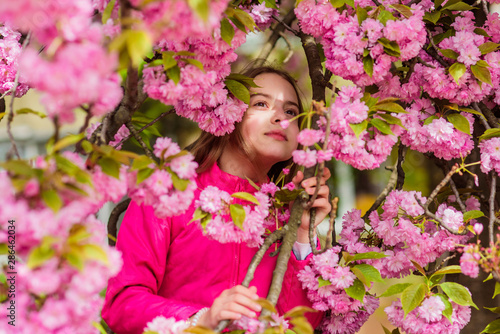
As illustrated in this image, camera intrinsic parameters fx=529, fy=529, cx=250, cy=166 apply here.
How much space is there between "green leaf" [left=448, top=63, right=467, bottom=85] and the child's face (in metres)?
0.60

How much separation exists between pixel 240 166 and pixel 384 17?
0.80 m

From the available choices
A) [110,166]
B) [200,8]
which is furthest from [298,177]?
[200,8]

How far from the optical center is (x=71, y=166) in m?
1.04

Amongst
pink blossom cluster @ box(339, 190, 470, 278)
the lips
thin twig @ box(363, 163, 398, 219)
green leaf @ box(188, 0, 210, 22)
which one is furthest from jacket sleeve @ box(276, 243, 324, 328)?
green leaf @ box(188, 0, 210, 22)

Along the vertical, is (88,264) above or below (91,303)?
above

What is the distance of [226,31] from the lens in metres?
1.43

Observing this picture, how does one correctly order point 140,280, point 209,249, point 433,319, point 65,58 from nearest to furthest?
point 65,58 < point 433,319 < point 140,280 < point 209,249

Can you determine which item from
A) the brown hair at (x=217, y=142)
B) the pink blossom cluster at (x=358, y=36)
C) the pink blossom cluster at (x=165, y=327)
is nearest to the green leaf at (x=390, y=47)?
the pink blossom cluster at (x=358, y=36)

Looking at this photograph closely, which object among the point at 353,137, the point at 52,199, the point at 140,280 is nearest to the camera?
the point at 52,199

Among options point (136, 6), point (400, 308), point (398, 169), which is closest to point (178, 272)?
point (400, 308)

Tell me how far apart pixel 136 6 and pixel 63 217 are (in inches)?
16.9

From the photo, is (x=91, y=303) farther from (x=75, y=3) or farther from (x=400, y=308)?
(x=400, y=308)

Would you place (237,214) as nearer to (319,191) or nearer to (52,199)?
(319,191)

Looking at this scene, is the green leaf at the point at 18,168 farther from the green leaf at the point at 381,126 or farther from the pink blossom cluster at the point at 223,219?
the green leaf at the point at 381,126
